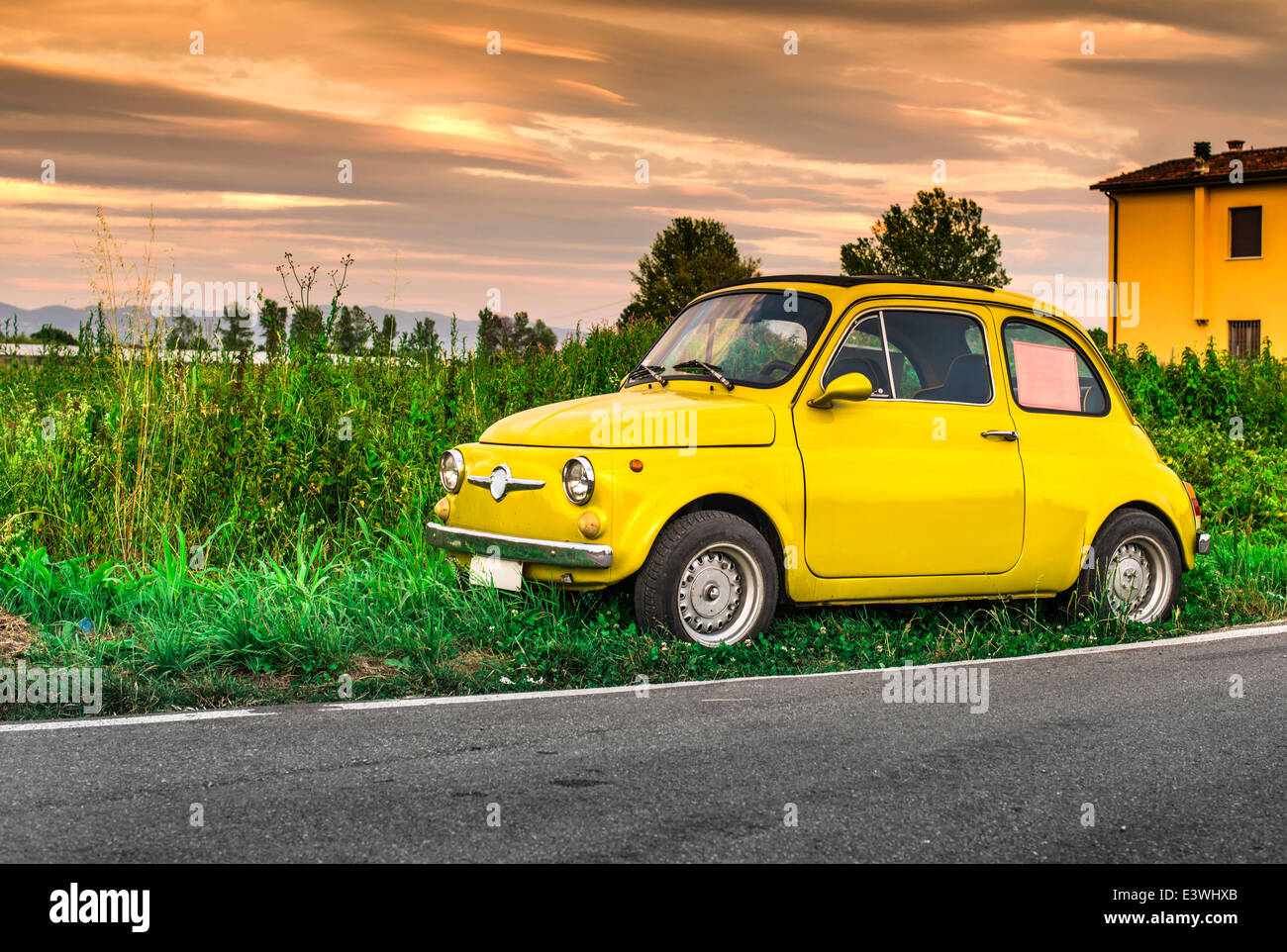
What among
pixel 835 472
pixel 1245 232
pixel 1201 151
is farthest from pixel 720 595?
pixel 1201 151

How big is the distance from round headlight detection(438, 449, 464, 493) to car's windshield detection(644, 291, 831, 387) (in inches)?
54.2

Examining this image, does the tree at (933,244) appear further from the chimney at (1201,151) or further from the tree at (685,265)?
the chimney at (1201,151)

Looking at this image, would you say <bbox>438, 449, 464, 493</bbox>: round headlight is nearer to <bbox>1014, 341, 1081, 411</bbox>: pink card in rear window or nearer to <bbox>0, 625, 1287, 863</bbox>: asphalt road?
<bbox>0, 625, 1287, 863</bbox>: asphalt road

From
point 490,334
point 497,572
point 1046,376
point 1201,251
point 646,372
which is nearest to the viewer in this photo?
point 497,572

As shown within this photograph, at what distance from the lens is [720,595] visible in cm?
738

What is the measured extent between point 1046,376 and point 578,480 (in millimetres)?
3331

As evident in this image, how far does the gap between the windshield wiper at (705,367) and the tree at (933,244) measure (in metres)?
66.0

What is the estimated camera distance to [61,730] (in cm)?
572

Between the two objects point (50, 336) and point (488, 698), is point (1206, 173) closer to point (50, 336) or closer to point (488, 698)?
point (50, 336)

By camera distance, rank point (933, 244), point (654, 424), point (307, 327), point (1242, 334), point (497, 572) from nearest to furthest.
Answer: point (654, 424)
point (497, 572)
point (307, 327)
point (1242, 334)
point (933, 244)

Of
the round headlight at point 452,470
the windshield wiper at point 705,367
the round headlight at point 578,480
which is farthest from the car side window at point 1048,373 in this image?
the round headlight at point 452,470

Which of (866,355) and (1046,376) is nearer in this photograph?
(866,355)
